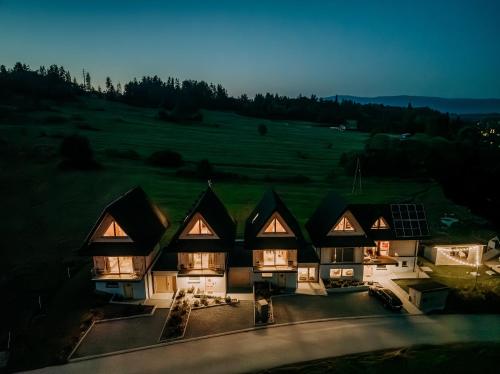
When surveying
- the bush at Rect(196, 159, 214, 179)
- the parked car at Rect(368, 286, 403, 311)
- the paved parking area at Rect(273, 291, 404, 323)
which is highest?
the bush at Rect(196, 159, 214, 179)

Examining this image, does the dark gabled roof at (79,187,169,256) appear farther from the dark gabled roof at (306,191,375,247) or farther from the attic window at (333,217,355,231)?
the attic window at (333,217,355,231)

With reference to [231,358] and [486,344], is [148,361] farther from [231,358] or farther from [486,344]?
[486,344]

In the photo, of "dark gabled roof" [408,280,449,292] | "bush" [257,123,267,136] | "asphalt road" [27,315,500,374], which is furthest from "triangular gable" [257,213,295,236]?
"bush" [257,123,267,136]

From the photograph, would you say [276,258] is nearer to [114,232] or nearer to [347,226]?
[347,226]

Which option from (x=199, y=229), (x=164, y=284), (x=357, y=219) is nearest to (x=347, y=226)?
(x=357, y=219)

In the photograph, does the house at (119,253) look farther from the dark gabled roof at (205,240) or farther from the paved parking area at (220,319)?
the paved parking area at (220,319)

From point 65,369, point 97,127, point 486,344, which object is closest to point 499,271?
point 486,344
